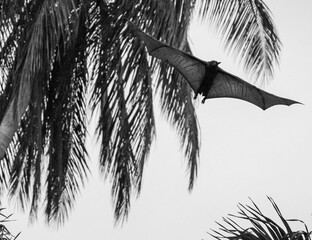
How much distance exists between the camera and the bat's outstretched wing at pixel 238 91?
12.0 m

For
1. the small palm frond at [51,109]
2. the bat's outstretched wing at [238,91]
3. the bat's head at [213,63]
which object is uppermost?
the bat's outstretched wing at [238,91]

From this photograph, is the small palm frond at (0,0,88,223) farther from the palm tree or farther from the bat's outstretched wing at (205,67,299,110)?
the bat's outstretched wing at (205,67,299,110)

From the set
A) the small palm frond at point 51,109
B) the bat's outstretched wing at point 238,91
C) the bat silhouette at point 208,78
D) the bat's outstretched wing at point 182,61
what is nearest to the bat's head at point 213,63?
the bat silhouette at point 208,78

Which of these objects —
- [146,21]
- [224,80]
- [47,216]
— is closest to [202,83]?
[224,80]

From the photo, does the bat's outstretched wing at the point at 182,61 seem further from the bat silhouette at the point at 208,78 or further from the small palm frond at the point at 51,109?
the small palm frond at the point at 51,109

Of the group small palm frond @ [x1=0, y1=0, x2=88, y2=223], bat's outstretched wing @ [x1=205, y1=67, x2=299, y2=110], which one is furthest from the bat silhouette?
small palm frond @ [x1=0, y1=0, x2=88, y2=223]

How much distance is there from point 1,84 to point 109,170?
7.84 ft

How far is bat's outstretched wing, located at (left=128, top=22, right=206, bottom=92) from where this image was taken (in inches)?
428

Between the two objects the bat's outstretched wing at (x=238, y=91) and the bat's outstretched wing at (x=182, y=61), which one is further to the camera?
the bat's outstretched wing at (x=238, y=91)

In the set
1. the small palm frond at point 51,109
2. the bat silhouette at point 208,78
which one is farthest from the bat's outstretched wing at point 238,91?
the small palm frond at point 51,109

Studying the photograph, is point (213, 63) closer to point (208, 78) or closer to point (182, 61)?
point (208, 78)

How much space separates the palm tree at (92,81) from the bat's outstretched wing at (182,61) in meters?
0.23

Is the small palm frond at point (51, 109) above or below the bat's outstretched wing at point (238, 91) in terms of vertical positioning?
below

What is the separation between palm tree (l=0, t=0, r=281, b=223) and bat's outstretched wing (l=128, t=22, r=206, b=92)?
23cm
